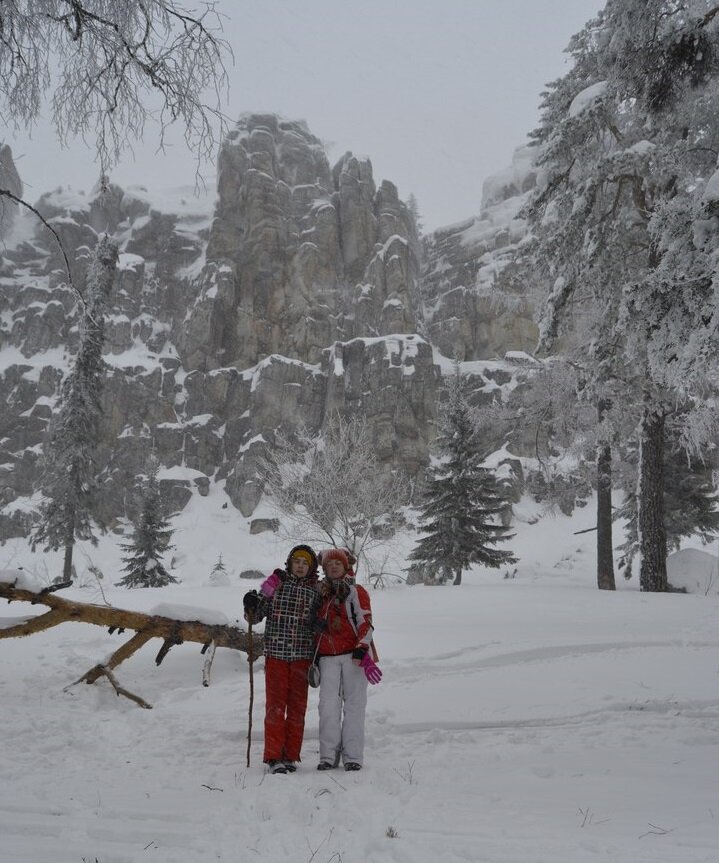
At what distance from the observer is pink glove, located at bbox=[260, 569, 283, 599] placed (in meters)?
4.20

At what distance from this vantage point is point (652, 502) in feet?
33.6

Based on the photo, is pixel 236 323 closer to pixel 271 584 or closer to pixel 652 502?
pixel 652 502

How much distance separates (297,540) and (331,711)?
14081 mm

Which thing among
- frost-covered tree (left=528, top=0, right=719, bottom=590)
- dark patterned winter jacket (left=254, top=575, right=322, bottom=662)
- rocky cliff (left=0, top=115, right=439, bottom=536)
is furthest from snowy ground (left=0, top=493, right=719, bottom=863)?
rocky cliff (left=0, top=115, right=439, bottom=536)

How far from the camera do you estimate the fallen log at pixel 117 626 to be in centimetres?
498

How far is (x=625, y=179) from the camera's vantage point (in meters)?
10.1

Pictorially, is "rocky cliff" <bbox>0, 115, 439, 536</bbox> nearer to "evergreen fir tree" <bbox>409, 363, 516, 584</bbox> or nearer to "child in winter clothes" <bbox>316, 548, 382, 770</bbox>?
"evergreen fir tree" <bbox>409, 363, 516, 584</bbox>

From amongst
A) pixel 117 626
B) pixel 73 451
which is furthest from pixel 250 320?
pixel 117 626

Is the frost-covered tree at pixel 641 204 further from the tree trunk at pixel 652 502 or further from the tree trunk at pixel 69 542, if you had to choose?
the tree trunk at pixel 69 542

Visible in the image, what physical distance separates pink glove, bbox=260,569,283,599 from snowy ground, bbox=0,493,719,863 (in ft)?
3.75

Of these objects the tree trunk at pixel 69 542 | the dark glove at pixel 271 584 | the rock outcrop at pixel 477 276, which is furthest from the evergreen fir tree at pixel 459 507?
the rock outcrop at pixel 477 276

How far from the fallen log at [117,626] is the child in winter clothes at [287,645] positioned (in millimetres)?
1132

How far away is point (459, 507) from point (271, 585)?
1520 cm

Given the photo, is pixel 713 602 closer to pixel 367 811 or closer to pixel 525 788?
pixel 525 788
